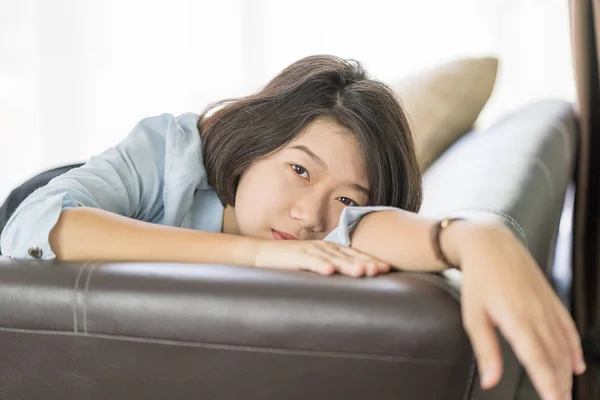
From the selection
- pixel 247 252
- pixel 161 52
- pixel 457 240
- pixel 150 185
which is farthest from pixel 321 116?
pixel 161 52

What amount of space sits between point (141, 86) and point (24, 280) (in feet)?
7.86

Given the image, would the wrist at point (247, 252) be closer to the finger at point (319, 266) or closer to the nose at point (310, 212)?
the finger at point (319, 266)

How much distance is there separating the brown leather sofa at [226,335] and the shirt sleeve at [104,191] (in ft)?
0.21

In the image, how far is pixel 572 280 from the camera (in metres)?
2.57

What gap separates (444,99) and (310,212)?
0.98 m

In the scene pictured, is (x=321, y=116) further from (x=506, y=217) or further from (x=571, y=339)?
(x=571, y=339)

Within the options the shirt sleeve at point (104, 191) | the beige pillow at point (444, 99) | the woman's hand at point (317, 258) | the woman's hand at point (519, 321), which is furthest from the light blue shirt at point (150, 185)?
the beige pillow at point (444, 99)

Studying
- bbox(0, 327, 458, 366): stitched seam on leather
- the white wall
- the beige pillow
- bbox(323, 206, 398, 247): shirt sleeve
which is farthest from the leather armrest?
the white wall

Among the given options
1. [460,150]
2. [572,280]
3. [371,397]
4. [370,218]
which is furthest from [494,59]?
[371,397]

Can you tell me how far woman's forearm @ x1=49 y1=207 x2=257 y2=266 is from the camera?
1104 millimetres

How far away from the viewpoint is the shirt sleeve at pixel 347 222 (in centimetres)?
115

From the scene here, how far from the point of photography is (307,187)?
1378mm

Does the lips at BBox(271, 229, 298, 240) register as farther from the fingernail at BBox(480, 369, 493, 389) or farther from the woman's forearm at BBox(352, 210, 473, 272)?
the fingernail at BBox(480, 369, 493, 389)

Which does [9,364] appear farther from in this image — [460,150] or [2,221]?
[460,150]
